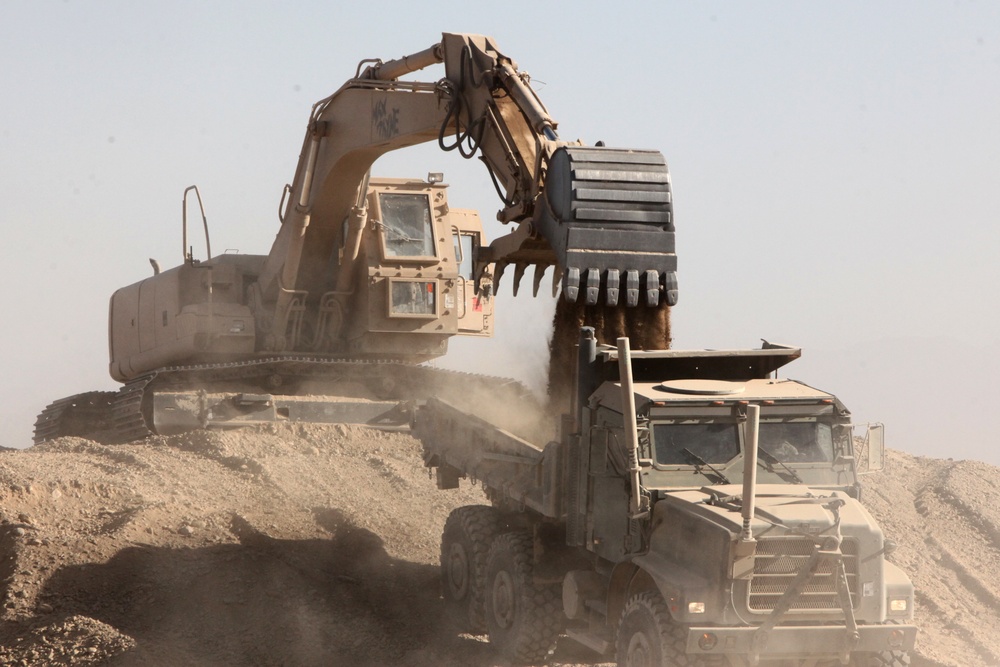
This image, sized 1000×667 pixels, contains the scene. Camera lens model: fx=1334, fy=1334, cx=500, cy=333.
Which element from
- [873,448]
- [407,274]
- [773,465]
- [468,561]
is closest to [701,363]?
[773,465]

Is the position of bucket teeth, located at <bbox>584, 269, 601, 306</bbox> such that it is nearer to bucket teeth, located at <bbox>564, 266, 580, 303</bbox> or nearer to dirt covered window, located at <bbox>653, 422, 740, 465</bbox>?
bucket teeth, located at <bbox>564, 266, 580, 303</bbox>

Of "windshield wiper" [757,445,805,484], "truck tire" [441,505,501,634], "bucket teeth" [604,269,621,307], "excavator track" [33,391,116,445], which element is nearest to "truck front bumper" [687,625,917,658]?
"windshield wiper" [757,445,805,484]

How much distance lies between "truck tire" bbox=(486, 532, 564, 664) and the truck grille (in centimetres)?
241

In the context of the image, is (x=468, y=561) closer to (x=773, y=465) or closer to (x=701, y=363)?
(x=701, y=363)

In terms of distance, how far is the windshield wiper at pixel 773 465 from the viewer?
9.59 m

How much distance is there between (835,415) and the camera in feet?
32.3

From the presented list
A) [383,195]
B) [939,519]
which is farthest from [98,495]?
[939,519]

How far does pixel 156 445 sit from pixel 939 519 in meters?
10.1

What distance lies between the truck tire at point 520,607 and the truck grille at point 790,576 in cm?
241

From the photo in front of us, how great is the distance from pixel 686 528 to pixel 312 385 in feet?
35.4

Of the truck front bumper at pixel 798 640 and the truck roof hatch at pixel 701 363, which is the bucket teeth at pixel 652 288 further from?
the truck front bumper at pixel 798 640

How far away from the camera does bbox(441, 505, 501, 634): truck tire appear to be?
38.3 ft

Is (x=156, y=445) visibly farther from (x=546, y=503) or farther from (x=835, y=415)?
(x=835, y=415)

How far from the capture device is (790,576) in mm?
8586
